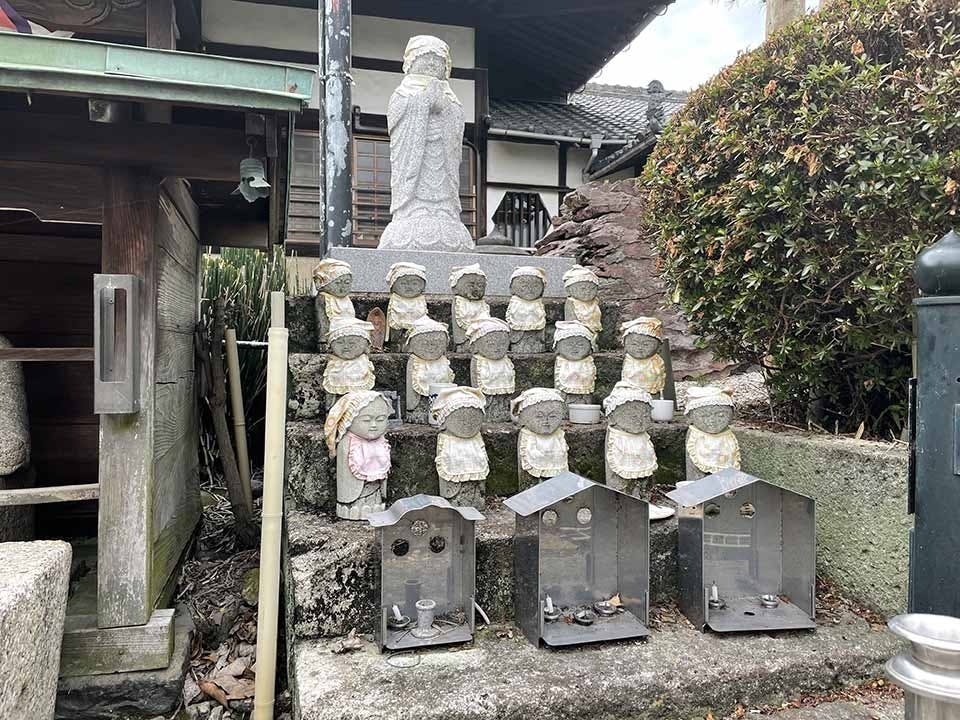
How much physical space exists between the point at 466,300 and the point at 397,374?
2.08ft

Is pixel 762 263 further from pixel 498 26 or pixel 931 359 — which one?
pixel 498 26

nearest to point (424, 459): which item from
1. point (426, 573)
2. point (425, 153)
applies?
point (426, 573)

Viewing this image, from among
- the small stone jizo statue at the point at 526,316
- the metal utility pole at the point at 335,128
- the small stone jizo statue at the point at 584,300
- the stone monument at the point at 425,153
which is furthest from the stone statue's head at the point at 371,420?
the metal utility pole at the point at 335,128

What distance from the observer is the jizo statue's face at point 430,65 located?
192 inches

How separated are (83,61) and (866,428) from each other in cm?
342

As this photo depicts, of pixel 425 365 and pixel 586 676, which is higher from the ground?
pixel 425 365

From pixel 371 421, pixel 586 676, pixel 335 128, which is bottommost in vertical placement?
pixel 586 676

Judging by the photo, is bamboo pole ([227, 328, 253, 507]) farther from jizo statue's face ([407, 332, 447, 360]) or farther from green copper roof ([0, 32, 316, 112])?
green copper roof ([0, 32, 316, 112])

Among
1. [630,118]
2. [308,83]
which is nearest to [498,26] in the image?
[630,118]

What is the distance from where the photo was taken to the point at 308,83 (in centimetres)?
196

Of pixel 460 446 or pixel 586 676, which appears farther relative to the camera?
pixel 460 446

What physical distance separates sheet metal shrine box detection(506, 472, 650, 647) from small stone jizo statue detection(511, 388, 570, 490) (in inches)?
14.2

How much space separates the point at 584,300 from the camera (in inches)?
144

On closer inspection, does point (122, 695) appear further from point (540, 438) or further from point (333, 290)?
point (333, 290)
